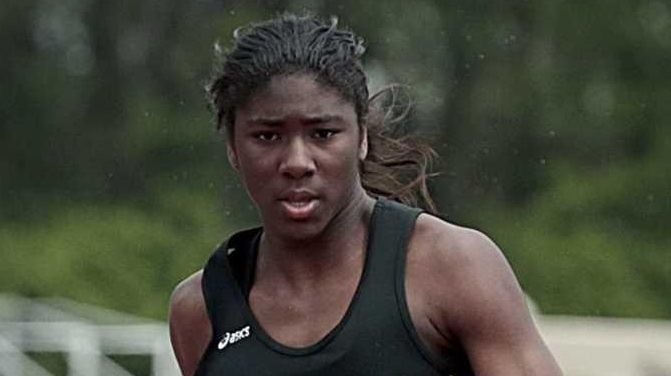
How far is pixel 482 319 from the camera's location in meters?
4.09

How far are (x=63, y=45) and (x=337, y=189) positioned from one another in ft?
65.2

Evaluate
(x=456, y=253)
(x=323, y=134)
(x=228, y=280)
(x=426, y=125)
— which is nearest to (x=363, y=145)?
(x=323, y=134)

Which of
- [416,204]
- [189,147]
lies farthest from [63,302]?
[416,204]

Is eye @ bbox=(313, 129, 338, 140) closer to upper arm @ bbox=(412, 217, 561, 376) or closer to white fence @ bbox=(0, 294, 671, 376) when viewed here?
upper arm @ bbox=(412, 217, 561, 376)

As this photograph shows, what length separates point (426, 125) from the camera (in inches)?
752

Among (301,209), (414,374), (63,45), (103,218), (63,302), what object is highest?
Answer: (63,45)

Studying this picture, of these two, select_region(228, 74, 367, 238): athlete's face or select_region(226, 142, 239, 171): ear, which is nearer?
select_region(228, 74, 367, 238): athlete's face

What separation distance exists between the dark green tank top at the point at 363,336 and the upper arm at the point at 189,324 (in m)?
0.06

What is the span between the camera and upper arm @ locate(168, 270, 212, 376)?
14.6 feet

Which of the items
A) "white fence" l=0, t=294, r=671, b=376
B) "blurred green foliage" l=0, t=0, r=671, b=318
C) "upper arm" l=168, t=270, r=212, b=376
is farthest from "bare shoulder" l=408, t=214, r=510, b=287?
"blurred green foliage" l=0, t=0, r=671, b=318

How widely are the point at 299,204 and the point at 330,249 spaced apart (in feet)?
0.54

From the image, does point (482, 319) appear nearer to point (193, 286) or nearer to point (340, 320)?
point (340, 320)

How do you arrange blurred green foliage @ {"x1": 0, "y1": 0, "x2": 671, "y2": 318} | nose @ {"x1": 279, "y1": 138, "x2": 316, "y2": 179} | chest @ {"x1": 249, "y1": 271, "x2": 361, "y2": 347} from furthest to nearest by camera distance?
blurred green foliage @ {"x1": 0, "y1": 0, "x2": 671, "y2": 318} → chest @ {"x1": 249, "y1": 271, "x2": 361, "y2": 347} → nose @ {"x1": 279, "y1": 138, "x2": 316, "y2": 179}

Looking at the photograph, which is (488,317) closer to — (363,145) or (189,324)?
(363,145)
